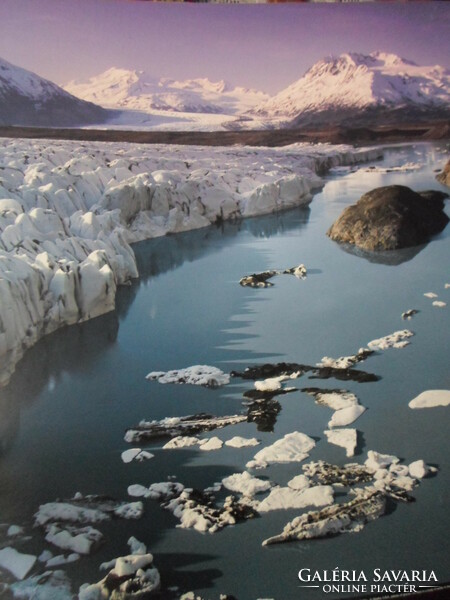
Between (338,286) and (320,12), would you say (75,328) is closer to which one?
(338,286)

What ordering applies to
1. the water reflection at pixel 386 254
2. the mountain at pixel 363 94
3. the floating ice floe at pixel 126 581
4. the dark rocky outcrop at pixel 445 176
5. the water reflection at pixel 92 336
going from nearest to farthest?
1. the floating ice floe at pixel 126 581
2. the water reflection at pixel 92 336
3. the mountain at pixel 363 94
4. the water reflection at pixel 386 254
5. the dark rocky outcrop at pixel 445 176

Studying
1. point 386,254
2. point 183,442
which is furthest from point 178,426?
point 386,254

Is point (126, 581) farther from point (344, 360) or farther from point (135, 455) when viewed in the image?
point (344, 360)

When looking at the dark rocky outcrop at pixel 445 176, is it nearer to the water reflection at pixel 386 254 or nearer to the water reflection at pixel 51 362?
the water reflection at pixel 386 254

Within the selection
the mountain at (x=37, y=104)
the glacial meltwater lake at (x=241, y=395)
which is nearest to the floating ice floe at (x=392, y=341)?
the glacial meltwater lake at (x=241, y=395)

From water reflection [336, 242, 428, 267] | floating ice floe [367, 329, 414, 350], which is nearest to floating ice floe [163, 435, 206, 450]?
floating ice floe [367, 329, 414, 350]

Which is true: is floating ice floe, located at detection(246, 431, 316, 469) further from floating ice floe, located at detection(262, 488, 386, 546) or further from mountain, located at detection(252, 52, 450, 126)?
mountain, located at detection(252, 52, 450, 126)

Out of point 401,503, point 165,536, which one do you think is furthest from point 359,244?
point 165,536
